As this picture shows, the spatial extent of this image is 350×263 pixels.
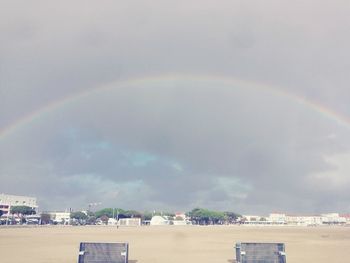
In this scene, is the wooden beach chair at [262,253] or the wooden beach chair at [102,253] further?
the wooden beach chair at [262,253]

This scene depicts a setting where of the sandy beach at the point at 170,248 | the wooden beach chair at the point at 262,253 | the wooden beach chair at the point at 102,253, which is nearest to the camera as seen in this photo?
the wooden beach chair at the point at 102,253

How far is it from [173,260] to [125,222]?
17773cm

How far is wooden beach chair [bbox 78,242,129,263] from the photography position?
14992mm

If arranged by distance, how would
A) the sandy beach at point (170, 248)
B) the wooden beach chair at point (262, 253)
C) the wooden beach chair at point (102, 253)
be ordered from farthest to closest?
the sandy beach at point (170, 248) → the wooden beach chair at point (262, 253) → the wooden beach chair at point (102, 253)

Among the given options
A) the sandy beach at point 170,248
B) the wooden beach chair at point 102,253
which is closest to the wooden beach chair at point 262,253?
the wooden beach chair at point 102,253

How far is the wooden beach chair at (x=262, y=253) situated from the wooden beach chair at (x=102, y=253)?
5.00 meters

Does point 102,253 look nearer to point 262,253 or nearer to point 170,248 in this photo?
point 262,253

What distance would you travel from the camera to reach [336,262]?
21672 millimetres

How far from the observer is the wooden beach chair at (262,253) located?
49.7 feet

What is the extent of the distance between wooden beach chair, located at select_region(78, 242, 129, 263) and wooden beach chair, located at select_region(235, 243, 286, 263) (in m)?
5.00

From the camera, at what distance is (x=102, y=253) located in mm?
15266

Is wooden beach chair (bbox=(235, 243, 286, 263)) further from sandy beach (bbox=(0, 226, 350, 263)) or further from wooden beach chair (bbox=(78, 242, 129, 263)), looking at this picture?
sandy beach (bbox=(0, 226, 350, 263))

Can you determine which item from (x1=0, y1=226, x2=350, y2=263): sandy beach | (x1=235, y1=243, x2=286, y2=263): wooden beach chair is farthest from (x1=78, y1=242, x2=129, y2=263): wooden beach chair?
(x1=0, y1=226, x2=350, y2=263): sandy beach

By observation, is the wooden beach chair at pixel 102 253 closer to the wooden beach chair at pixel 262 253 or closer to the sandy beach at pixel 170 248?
the wooden beach chair at pixel 262 253
